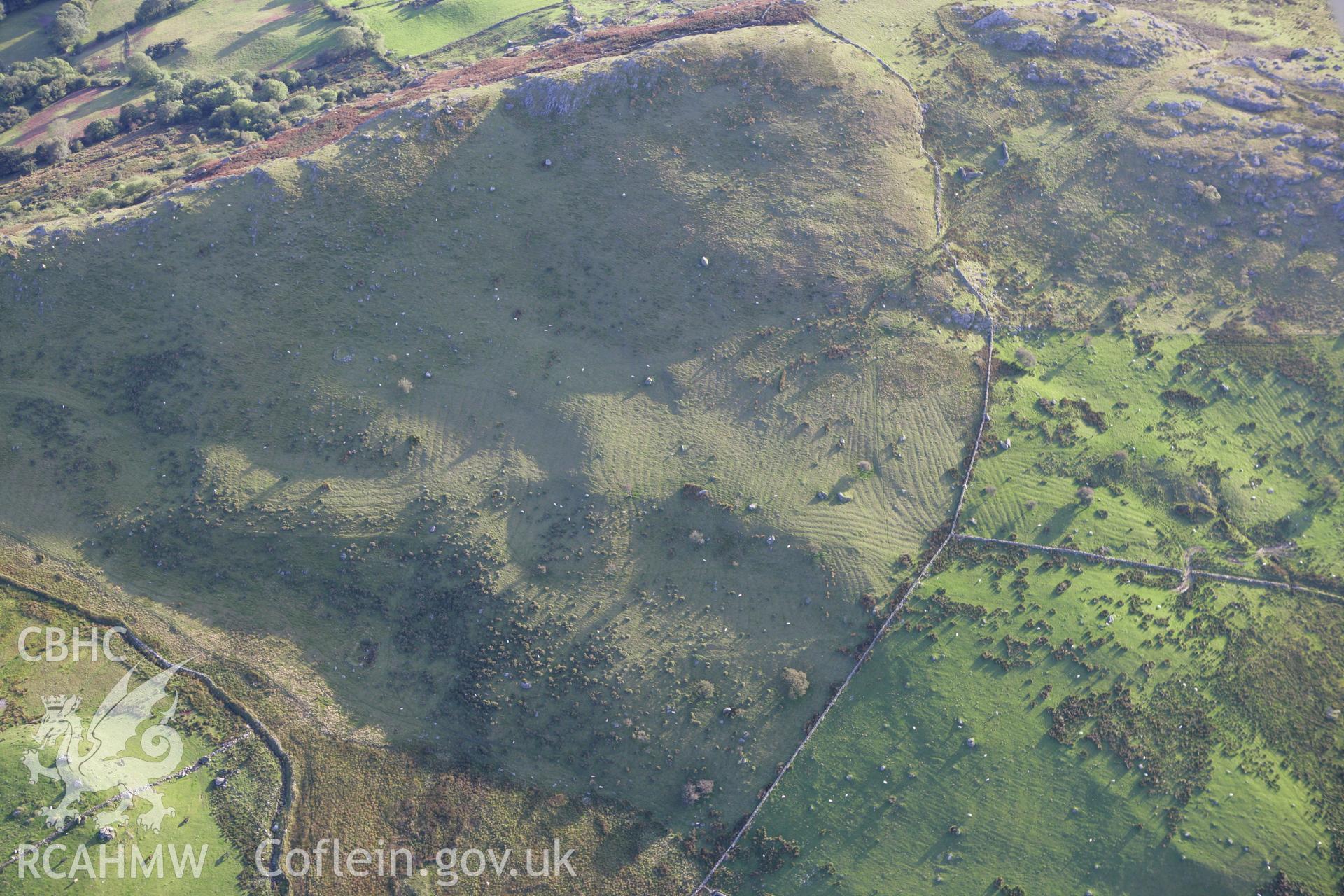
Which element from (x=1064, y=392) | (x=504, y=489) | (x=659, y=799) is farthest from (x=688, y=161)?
(x=659, y=799)

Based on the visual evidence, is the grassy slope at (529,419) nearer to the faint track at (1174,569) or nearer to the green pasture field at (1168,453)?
the green pasture field at (1168,453)

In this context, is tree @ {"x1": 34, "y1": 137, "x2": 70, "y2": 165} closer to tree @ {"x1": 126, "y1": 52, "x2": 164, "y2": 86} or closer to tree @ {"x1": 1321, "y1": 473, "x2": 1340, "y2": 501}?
tree @ {"x1": 126, "y1": 52, "x2": 164, "y2": 86}

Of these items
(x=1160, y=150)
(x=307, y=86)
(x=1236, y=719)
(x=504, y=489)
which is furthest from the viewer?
(x=307, y=86)

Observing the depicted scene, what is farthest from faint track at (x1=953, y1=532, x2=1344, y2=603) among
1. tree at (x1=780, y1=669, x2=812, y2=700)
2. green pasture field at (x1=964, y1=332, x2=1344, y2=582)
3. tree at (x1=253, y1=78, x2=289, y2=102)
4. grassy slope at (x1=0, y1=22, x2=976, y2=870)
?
tree at (x1=253, y1=78, x2=289, y2=102)

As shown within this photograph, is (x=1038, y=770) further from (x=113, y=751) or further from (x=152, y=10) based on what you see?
(x=152, y=10)

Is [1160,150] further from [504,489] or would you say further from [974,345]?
[504,489]

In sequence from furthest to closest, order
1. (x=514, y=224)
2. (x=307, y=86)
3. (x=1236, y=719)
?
(x=307, y=86) < (x=514, y=224) < (x=1236, y=719)
